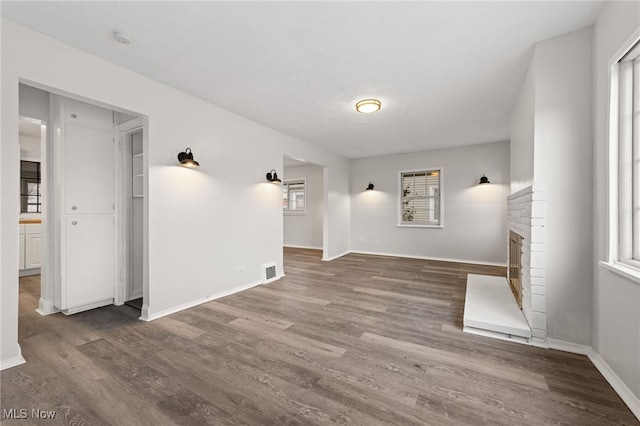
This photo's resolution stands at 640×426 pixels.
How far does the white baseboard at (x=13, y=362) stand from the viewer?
→ 1.94m

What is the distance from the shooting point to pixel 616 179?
5.97 feet

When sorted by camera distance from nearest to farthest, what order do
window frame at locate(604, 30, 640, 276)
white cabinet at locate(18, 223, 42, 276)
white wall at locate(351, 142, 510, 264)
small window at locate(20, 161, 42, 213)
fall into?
window frame at locate(604, 30, 640, 276) → white cabinet at locate(18, 223, 42, 276) → small window at locate(20, 161, 42, 213) → white wall at locate(351, 142, 510, 264)

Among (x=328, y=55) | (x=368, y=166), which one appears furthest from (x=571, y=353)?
(x=368, y=166)

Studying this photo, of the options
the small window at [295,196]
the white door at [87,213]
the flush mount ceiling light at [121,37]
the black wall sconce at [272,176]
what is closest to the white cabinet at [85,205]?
the white door at [87,213]

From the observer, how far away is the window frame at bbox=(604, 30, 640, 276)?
5.66ft

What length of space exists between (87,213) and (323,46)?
325cm

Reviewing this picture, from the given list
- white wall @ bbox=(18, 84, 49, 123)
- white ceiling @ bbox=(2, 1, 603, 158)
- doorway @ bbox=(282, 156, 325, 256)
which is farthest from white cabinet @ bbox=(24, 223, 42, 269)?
doorway @ bbox=(282, 156, 325, 256)

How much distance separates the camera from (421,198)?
21.5ft

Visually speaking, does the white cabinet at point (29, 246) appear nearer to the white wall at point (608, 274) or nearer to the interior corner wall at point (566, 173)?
the interior corner wall at point (566, 173)

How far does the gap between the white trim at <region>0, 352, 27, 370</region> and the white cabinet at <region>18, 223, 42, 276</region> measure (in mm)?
3674

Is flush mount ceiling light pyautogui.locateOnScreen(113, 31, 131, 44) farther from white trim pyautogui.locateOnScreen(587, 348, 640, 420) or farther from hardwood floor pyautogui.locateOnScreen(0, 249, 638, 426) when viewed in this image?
white trim pyautogui.locateOnScreen(587, 348, 640, 420)

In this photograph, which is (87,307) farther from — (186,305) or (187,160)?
(187,160)

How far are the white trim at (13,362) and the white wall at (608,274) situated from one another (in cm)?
419

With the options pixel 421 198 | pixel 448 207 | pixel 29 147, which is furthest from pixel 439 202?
pixel 29 147
